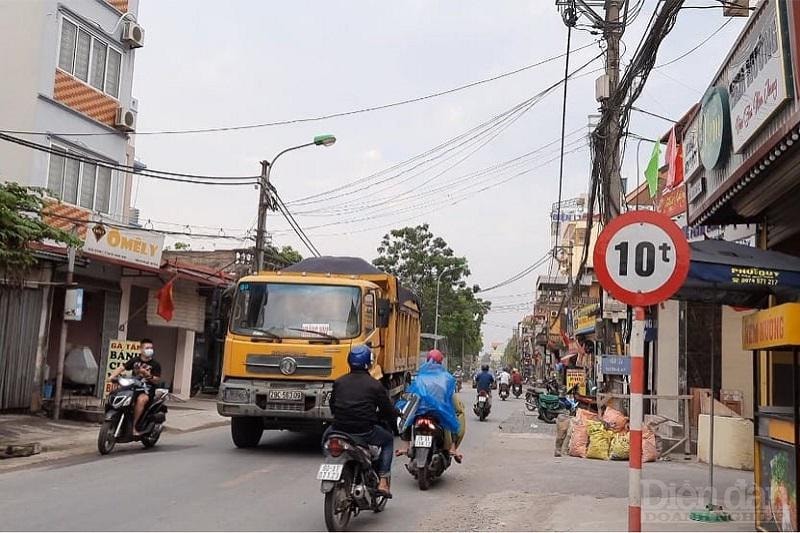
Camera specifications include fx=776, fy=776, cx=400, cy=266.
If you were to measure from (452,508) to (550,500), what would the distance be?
3.95 feet

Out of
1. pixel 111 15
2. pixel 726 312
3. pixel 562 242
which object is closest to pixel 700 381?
pixel 726 312

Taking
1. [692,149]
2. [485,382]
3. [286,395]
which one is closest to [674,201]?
[692,149]

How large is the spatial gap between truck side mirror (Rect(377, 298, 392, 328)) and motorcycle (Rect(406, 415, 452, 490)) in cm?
290

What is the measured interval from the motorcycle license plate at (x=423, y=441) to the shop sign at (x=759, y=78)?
4.79m

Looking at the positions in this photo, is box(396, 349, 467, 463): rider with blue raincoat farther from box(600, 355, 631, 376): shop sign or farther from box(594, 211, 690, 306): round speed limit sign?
box(600, 355, 631, 376): shop sign

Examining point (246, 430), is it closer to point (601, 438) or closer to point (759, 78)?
point (601, 438)

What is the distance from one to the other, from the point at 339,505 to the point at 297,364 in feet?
15.5

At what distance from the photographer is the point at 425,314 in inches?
2173

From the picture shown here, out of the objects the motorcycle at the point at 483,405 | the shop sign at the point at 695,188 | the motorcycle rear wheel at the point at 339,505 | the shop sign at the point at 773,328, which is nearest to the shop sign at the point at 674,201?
the shop sign at the point at 695,188

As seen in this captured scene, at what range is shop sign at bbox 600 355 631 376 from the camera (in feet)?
45.8

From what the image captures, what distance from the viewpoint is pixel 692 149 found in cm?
1161

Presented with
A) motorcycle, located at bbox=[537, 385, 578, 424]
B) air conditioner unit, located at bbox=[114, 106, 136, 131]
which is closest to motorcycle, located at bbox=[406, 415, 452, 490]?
motorcycle, located at bbox=[537, 385, 578, 424]

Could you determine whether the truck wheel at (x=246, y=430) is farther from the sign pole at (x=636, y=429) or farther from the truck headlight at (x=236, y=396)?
the sign pole at (x=636, y=429)

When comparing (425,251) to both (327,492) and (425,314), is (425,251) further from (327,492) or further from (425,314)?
(327,492)
